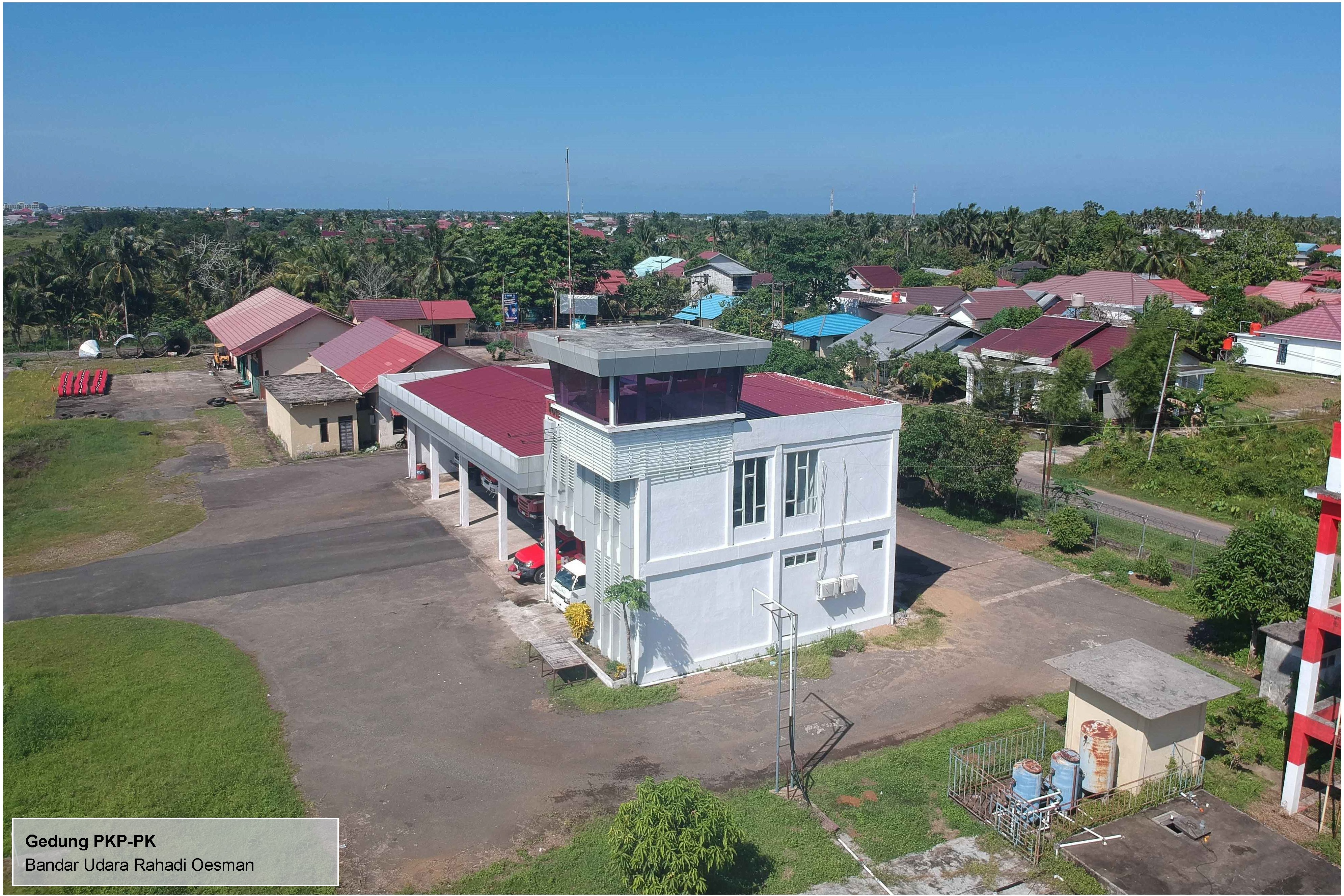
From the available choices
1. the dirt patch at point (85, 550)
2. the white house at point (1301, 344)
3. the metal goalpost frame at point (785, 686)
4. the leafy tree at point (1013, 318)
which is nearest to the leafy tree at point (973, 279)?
the leafy tree at point (1013, 318)

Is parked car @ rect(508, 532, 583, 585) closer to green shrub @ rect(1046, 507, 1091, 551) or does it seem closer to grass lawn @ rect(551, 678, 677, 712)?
grass lawn @ rect(551, 678, 677, 712)

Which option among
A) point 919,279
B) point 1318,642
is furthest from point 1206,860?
point 919,279

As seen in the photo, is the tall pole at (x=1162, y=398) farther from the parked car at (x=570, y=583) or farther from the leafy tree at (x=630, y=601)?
the leafy tree at (x=630, y=601)

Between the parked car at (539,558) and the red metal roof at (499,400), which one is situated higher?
the red metal roof at (499,400)

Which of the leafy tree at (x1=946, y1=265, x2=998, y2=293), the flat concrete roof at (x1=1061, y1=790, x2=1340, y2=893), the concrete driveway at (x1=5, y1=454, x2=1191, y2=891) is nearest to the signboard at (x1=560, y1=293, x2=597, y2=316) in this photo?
the leafy tree at (x1=946, y1=265, x2=998, y2=293)

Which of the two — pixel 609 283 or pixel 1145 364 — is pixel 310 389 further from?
pixel 609 283
